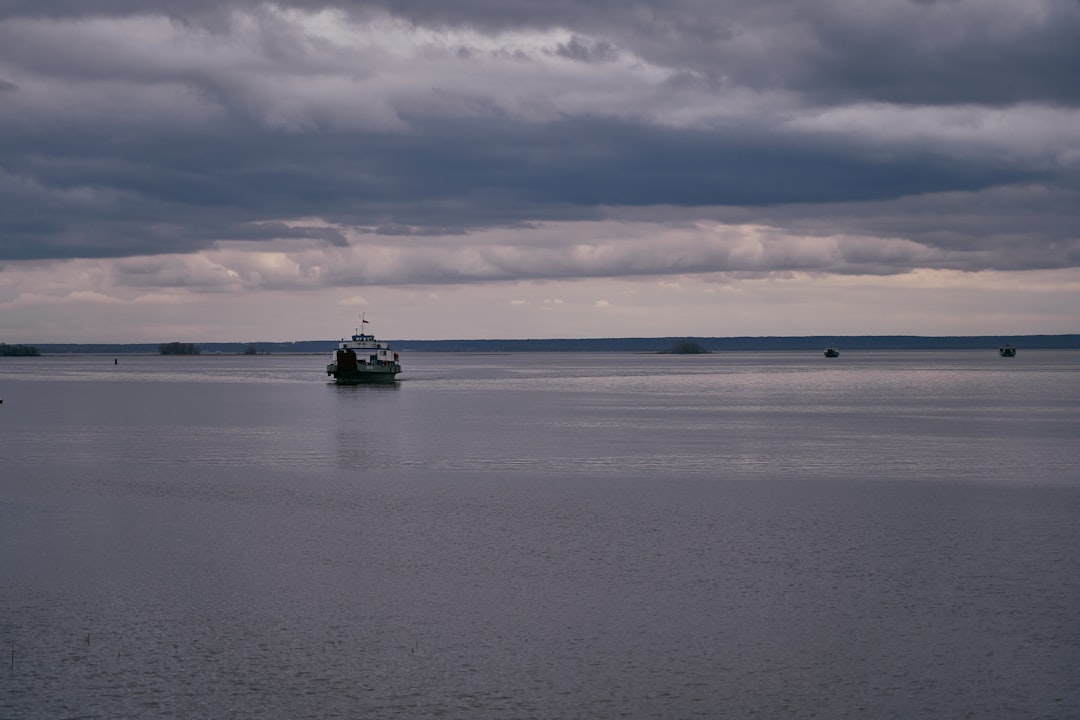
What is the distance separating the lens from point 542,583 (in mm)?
19031

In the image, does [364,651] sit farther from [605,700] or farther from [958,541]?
[958,541]

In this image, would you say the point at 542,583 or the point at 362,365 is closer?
the point at 542,583

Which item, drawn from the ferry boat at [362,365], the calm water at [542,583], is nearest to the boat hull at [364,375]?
the ferry boat at [362,365]

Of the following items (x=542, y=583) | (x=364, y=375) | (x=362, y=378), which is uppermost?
(x=364, y=375)

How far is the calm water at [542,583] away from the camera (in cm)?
1356

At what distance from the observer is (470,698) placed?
43.8ft

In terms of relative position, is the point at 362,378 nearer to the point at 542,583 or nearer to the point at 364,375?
the point at 364,375

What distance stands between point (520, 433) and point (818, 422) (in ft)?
50.2

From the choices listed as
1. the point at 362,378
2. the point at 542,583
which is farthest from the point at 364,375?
the point at 542,583

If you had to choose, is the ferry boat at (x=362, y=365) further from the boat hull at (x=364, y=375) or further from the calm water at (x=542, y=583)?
the calm water at (x=542, y=583)

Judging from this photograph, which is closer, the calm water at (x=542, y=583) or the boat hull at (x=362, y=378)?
the calm water at (x=542, y=583)

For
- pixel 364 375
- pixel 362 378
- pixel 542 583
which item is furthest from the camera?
pixel 364 375

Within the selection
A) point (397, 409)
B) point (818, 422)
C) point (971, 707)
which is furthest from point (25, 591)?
point (397, 409)

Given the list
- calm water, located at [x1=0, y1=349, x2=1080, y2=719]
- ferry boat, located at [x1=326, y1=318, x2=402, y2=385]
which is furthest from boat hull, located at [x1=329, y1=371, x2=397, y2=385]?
calm water, located at [x1=0, y1=349, x2=1080, y2=719]
